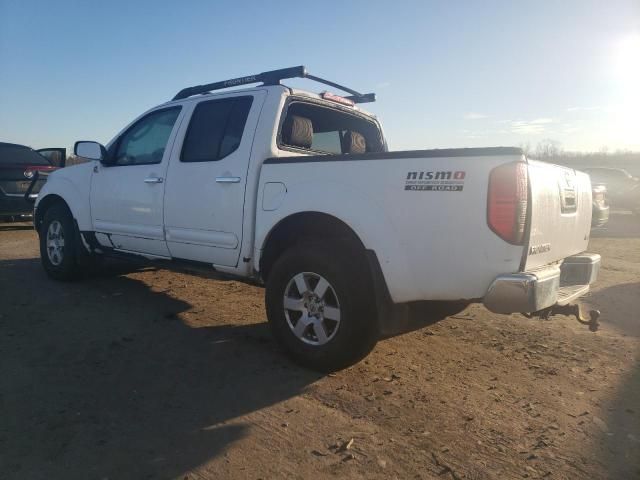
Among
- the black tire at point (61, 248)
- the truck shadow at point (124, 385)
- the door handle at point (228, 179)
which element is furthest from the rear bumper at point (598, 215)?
the black tire at point (61, 248)

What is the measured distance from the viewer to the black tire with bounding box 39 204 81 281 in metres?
5.87

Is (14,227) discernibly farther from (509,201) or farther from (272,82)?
(509,201)

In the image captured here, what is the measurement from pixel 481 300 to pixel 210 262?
243cm

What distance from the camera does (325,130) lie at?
507cm

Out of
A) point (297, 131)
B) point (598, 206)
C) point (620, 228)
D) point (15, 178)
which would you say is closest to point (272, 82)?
point (297, 131)

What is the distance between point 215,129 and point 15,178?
7.58 meters

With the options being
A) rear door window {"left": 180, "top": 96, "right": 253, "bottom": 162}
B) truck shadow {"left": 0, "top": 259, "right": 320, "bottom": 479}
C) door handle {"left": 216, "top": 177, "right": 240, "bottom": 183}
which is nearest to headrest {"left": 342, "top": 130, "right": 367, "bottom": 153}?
rear door window {"left": 180, "top": 96, "right": 253, "bottom": 162}

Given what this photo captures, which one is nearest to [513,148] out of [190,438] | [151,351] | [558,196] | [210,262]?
[558,196]

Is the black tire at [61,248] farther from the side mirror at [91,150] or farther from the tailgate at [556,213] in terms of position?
the tailgate at [556,213]

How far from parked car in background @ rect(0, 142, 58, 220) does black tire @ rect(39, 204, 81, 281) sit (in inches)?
160

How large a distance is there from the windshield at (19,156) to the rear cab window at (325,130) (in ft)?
26.5

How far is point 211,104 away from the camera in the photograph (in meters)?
4.64

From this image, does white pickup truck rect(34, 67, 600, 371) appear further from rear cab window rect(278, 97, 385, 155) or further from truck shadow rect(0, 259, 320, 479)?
truck shadow rect(0, 259, 320, 479)

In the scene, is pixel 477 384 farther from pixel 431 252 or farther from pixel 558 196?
pixel 558 196
